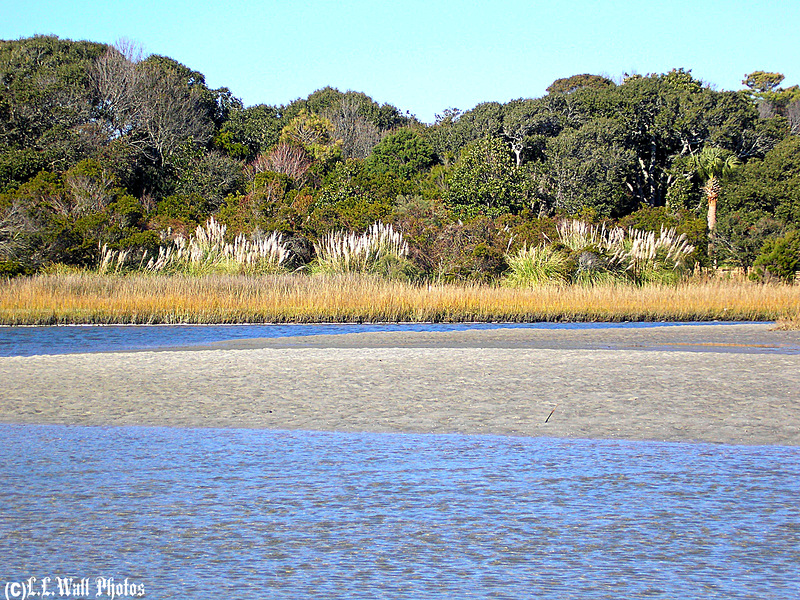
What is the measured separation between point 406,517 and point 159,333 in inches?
499

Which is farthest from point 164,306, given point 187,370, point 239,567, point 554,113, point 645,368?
point 554,113

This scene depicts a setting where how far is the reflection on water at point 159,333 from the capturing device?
1397cm

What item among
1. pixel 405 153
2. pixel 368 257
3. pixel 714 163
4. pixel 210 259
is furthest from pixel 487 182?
pixel 405 153

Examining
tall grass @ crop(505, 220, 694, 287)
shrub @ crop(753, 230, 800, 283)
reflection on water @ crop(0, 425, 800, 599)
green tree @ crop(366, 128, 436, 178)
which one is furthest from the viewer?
green tree @ crop(366, 128, 436, 178)

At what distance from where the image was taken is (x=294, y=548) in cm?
409

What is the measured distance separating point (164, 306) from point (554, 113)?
26.2 metres

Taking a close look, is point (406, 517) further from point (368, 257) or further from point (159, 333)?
point (368, 257)

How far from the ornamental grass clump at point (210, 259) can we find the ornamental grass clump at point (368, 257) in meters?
1.17

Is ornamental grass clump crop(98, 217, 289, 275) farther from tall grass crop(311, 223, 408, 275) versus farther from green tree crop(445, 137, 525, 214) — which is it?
green tree crop(445, 137, 525, 214)

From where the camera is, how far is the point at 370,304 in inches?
749

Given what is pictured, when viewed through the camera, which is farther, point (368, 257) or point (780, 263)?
point (780, 263)

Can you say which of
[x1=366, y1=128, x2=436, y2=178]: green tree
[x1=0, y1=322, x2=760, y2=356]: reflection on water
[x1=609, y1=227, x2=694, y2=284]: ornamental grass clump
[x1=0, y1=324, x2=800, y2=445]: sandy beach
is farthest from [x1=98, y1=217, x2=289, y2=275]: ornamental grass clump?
[x1=366, y1=128, x2=436, y2=178]: green tree

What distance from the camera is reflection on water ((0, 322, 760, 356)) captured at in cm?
1397

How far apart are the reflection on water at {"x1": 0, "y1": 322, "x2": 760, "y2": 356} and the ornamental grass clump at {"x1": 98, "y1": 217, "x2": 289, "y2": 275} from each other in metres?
4.28
